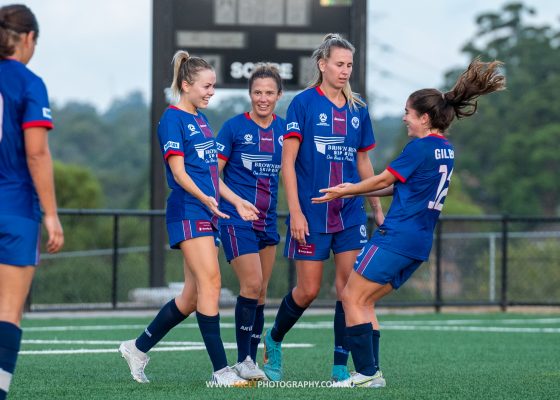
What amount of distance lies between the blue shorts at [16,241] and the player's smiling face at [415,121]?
2489mm

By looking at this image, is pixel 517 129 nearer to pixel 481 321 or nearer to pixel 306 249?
pixel 481 321

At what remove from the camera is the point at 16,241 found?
4.96m

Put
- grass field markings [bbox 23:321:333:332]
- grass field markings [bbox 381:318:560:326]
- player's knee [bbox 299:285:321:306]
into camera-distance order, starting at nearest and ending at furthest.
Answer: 1. player's knee [bbox 299:285:321:306]
2. grass field markings [bbox 23:321:333:332]
3. grass field markings [bbox 381:318:560:326]

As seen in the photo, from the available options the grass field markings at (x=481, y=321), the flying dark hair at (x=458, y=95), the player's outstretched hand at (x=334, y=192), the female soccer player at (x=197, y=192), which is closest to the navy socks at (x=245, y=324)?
the female soccer player at (x=197, y=192)

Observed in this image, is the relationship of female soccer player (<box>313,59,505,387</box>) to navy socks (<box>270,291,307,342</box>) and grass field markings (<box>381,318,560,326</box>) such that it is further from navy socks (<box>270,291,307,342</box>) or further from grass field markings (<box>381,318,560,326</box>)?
grass field markings (<box>381,318,560,326</box>)

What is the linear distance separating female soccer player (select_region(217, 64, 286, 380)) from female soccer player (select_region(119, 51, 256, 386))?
0.61 meters

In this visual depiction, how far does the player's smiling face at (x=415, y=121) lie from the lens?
6523mm

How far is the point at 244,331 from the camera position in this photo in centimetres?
739

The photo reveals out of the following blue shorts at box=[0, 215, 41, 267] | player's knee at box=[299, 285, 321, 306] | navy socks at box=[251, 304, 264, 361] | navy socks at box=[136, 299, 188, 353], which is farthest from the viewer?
navy socks at box=[251, 304, 264, 361]

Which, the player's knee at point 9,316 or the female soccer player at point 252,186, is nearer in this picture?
the player's knee at point 9,316

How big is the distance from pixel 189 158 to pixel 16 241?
1.87 meters

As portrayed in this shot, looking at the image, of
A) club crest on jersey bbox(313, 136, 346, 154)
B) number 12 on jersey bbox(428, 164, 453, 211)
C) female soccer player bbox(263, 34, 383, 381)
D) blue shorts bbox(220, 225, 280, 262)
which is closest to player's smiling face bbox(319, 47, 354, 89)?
female soccer player bbox(263, 34, 383, 381)

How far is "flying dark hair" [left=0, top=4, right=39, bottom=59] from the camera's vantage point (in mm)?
5051

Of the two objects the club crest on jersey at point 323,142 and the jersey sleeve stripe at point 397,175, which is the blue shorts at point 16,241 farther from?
the club crest on jersey at point 323,142
